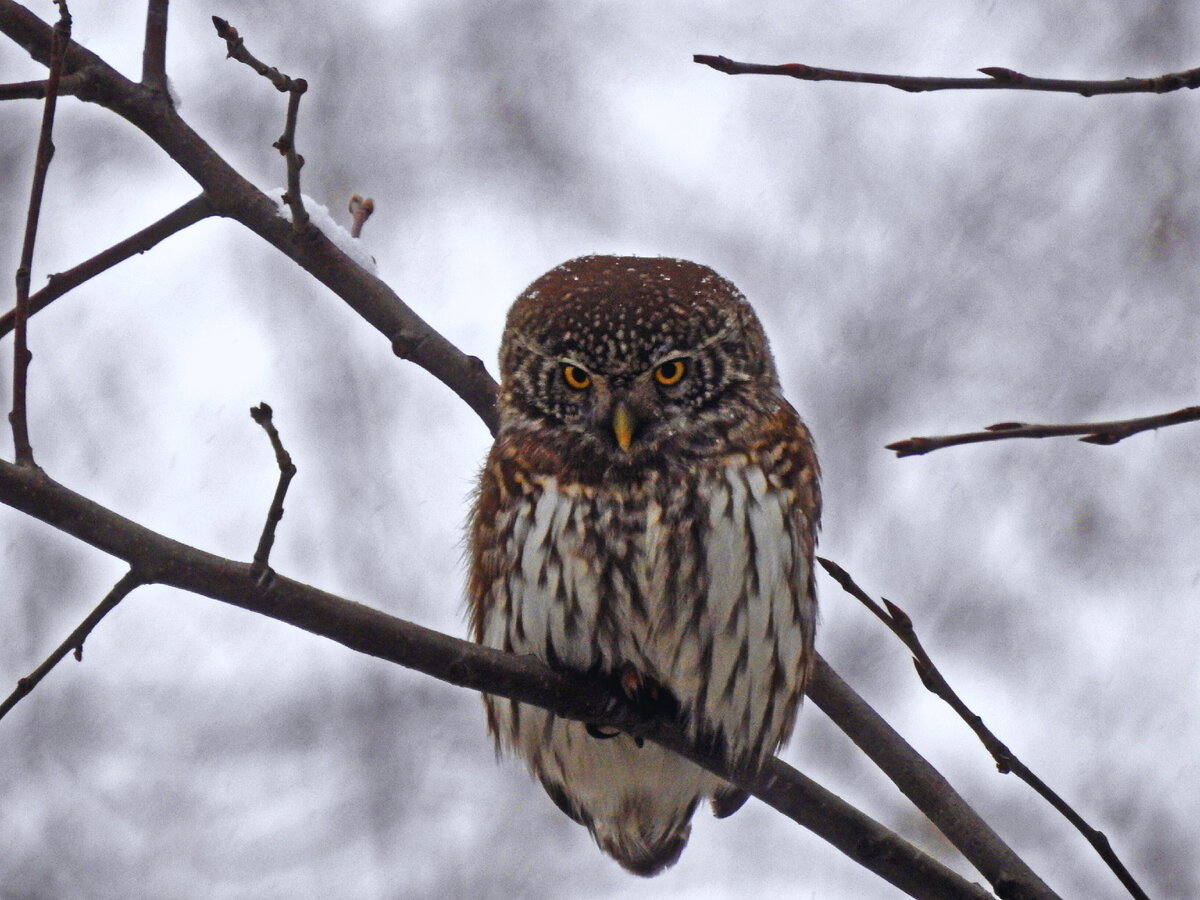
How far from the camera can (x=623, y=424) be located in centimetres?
354

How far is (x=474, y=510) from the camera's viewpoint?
12.8 feet

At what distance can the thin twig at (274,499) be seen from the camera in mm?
2059

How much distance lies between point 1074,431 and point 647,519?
1834mm

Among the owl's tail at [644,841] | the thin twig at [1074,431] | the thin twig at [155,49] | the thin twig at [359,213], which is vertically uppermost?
the thin twig at [359,213]

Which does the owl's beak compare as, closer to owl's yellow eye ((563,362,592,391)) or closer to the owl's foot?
owl's yellow eye ((563,362,592,391))

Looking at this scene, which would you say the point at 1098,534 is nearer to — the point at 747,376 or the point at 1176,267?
the point at 1176,267

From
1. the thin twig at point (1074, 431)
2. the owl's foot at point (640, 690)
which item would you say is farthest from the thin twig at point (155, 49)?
the thin twig at point (1074, 431)

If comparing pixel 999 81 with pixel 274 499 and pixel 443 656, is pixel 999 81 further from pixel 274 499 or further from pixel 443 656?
pixel 443 656

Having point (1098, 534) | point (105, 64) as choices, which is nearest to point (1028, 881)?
point (105, 64)

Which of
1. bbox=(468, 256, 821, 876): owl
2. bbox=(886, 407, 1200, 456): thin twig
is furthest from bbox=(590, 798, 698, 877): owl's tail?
bbox=(886, 407, 1200, 456): thin twig

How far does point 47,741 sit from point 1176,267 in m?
6.79

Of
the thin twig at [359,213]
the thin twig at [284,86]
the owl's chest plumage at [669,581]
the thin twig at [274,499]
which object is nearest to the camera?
the thin twig at [274,499]

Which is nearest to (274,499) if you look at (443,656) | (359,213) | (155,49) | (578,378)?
(443,656)

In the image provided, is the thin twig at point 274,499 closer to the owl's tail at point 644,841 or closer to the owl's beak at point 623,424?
the owl's beak at point 623,424
